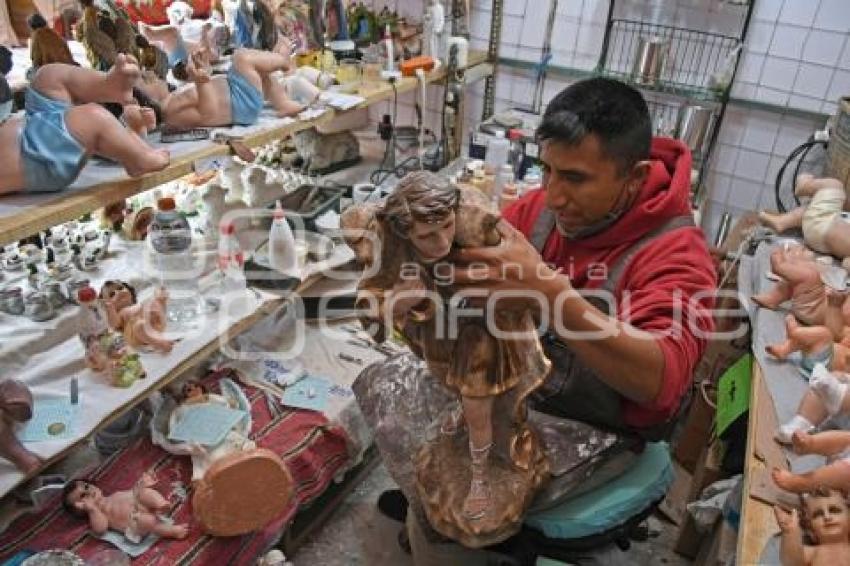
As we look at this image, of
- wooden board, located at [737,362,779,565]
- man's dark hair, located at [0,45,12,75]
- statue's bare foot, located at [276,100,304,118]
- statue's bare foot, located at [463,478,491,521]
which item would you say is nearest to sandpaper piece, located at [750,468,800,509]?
wooden board, located at [737,362,779,565]

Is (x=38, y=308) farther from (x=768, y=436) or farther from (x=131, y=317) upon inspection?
(x=768, y=436)

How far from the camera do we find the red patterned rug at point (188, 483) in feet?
4.90

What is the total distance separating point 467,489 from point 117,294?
1034 mm

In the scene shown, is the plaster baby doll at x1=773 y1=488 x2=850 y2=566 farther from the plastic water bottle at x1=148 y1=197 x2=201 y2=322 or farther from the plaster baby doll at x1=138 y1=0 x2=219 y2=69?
the plaster baby doll at x1=138 y1=0 x2=219 y2=69

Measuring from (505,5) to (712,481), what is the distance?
2.26m

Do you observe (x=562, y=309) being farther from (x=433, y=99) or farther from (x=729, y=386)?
(x=433, y=99)

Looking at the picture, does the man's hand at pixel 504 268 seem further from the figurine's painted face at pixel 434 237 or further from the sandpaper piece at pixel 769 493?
the sandpaper piece at pixel 769 493

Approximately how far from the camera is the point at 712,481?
189cm

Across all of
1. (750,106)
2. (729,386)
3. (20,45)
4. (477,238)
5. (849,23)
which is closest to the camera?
(477,238)

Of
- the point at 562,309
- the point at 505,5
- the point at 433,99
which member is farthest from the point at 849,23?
the point at 562,309

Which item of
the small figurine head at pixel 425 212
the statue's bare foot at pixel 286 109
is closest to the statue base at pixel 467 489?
the small figurine head at pixel 425 212

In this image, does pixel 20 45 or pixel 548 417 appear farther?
pixel 20 45

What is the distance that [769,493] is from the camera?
120 centimetres

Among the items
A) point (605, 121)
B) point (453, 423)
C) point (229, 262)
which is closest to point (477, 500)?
point (453, 423)
